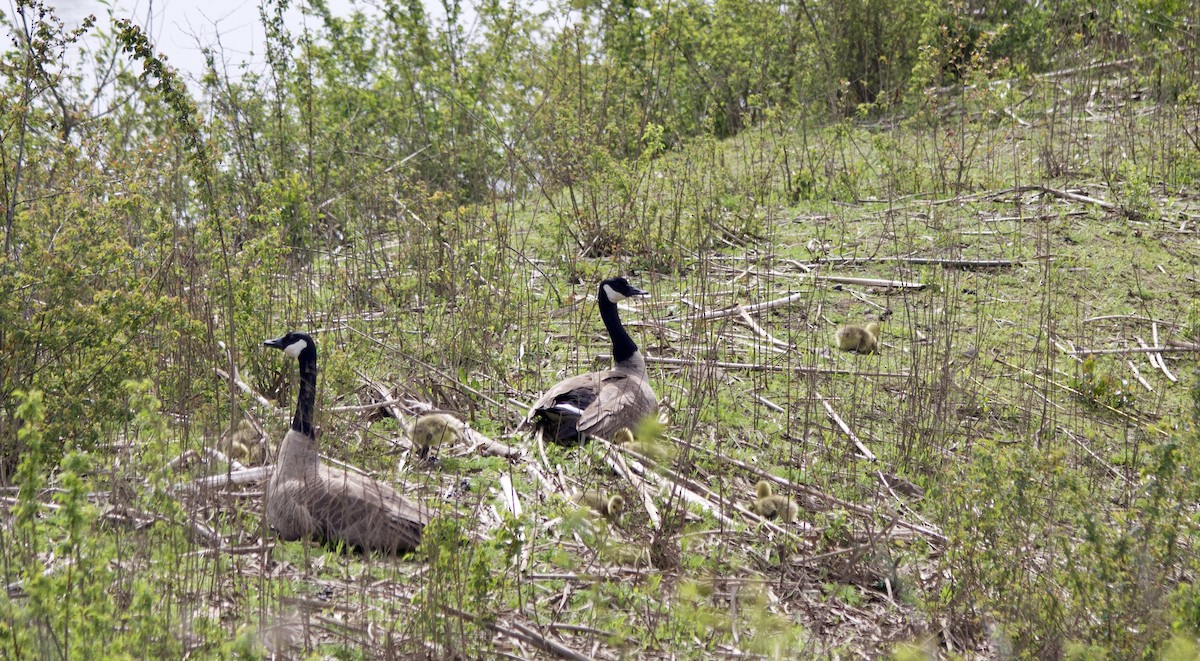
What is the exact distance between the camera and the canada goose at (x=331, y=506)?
16.4 feet

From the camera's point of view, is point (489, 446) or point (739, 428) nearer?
point (489, 446)

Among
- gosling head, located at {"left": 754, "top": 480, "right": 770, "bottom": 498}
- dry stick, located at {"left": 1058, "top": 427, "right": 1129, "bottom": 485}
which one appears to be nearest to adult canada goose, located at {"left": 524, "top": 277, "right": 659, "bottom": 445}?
gosling head, located at {"left": 754, "top": 480, "right": 770, "bottom": 498}

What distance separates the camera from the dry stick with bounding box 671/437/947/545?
17.5 ft

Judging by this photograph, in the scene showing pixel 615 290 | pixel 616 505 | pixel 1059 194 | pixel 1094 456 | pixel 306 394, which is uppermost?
pixel 1059 194

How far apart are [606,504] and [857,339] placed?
10.4 ft

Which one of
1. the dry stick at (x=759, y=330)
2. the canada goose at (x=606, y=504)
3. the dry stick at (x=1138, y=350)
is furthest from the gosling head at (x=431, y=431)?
the dry stick at (x=1138, y=350)

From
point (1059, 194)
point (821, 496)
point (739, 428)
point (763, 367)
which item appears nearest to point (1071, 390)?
point (763, 367)

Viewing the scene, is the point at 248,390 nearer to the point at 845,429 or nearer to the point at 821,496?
the point at 821,496

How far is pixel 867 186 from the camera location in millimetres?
11547

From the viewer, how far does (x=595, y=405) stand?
249 inches

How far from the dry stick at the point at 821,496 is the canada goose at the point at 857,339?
194 centimetres

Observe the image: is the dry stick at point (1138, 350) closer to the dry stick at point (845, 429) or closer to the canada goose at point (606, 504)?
the dry stick at point (845, 429)

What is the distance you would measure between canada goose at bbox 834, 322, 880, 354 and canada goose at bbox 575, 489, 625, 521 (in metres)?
2.99

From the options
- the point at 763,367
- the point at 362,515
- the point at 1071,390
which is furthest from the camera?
the point at 763,367
